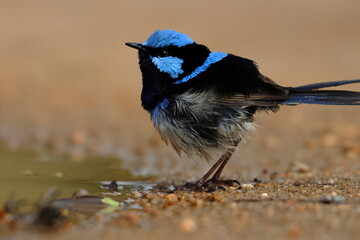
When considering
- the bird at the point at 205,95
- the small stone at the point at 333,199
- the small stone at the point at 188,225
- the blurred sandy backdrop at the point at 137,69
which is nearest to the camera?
the small stone at the point at 188,225

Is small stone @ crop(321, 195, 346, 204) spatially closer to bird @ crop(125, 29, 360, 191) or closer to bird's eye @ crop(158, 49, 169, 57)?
bird @ crop(125, 29, 360, 191)

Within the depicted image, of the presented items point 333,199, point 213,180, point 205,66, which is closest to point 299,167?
point 213,180

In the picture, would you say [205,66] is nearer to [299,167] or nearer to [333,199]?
[333,199]

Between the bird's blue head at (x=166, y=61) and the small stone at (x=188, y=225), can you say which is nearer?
the small stone at (x=188, y=225)

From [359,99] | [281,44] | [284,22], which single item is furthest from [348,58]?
[359,99]

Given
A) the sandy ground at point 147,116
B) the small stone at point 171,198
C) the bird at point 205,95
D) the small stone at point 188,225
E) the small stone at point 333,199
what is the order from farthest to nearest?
the bird at point 205,95
the small stone at point 171,198
the small stone at point 333,199
the sandy ground at point 147,116
the small stone at point 188,225

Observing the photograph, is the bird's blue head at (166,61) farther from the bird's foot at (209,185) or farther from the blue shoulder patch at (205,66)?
the bird's foot at (209,185)

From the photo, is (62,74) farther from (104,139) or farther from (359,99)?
(359,99)

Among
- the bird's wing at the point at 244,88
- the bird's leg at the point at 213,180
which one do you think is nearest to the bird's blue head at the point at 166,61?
the bird's wing at the point at 244,88

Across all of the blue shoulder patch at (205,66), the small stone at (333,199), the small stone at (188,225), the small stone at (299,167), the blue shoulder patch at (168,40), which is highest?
the blue shoulder patch at (168,40)
